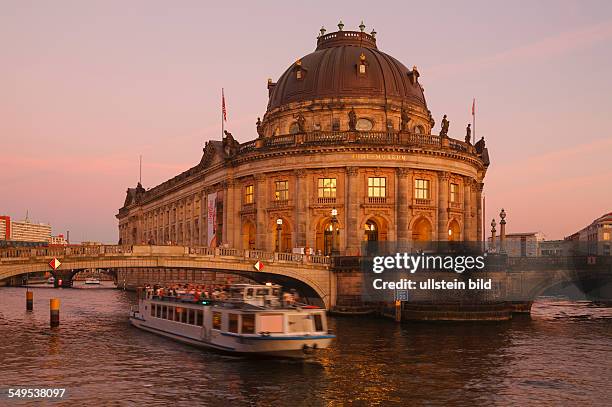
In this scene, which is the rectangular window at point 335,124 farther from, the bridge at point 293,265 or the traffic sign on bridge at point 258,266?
the traffic sign on bridge at point 258,266

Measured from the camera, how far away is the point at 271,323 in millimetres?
41219

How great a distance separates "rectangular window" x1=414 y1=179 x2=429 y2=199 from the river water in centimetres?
2508

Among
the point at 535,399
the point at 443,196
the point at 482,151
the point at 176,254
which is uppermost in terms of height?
the point at 482,151

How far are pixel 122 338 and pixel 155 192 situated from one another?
83.4 meters

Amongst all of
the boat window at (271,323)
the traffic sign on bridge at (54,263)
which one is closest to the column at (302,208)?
the traffic sign on bridge at (54,263)

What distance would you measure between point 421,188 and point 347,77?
19469mm

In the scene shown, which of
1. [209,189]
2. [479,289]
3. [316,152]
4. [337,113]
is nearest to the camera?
[479,289]

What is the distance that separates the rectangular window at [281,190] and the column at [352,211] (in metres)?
7.93

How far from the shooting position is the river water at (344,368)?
32.9m

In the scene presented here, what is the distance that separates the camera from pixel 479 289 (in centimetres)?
6938

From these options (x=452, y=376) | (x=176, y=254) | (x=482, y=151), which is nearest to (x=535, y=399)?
(x=452, y=376)

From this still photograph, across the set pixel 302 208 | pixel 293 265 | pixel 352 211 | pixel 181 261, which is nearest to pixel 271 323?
pixel 181 261

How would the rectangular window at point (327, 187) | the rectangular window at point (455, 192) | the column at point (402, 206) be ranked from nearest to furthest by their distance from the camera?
the column at point (402, 206)
the rectangular window at point (327, 187)
the rectangular window at point (455, 192)

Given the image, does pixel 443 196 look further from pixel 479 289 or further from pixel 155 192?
pixel 155 192
